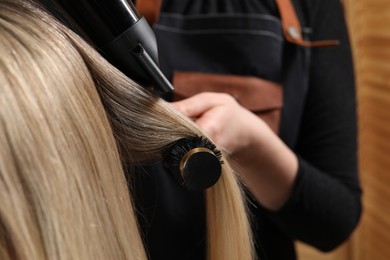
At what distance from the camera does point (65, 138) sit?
0.47 metres

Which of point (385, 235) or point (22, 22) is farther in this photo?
point (385, 235)

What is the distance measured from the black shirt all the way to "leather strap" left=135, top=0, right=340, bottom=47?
1 centimetres

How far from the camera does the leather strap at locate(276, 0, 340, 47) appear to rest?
31.8 inches

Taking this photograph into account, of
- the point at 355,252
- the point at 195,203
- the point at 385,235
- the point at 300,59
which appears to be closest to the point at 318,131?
the point at 300,59

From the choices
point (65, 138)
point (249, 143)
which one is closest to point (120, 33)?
point (65, 138)

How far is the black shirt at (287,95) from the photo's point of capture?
30.9 inches

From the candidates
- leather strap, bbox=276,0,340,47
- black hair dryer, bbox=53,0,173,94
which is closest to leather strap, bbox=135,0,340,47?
leather strap, bbox=276,0,340,47

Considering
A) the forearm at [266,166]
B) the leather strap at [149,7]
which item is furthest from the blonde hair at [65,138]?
the leather strap at [149,7]

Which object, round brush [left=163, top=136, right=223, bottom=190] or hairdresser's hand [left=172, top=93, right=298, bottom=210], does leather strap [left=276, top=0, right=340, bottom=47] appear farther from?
round brush [left=163, top=136, right=223, bottom=190]

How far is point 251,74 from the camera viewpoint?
0.81 m

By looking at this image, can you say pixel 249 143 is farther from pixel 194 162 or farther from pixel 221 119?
pixel 194 162

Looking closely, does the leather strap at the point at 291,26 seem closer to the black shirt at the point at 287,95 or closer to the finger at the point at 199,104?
the black shirt at the point at 287,95

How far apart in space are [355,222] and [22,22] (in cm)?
64

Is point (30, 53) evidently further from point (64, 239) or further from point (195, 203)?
point (195, 203)
